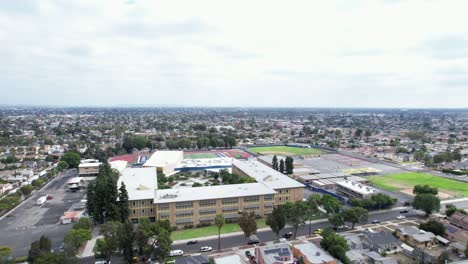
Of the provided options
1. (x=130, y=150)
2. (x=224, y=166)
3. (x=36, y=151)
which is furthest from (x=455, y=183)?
(x=36, y=151)

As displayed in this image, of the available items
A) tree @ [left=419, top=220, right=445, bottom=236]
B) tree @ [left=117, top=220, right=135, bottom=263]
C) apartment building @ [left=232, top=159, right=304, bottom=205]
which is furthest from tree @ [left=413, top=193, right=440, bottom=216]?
tree @ [left=117, top=220, right=135, bottom=263]

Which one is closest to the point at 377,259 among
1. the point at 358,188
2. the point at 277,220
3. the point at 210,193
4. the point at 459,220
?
the point at 277,220

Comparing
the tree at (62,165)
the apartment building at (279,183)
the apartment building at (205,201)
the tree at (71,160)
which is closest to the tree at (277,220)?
the apartment building at (205,201)

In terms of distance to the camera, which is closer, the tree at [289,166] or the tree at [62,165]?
the tree at [289,166]

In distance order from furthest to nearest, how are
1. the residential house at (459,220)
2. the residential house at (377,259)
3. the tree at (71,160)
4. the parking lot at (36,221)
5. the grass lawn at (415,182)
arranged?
the tree at (71,160), the grass lawn at (415,182), the residential house at (459,220), the parking lot at (36,221), the residential house at (377,259)

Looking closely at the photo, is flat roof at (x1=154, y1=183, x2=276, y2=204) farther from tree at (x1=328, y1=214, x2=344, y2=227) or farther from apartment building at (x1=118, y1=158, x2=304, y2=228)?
tree at (x1=328, y1=214, x2=344, y2=227)

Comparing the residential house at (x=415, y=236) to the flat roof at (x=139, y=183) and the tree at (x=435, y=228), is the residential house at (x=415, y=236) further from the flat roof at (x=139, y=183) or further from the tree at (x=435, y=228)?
the flat roof at (x=139, y=183)
